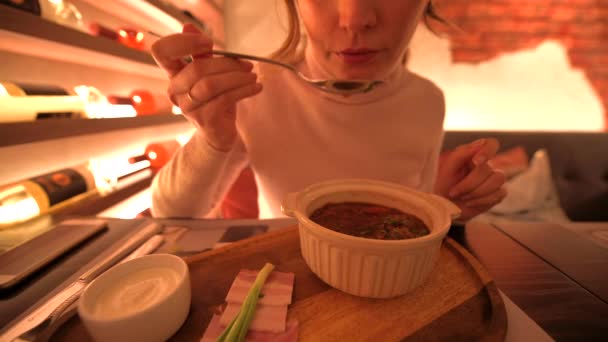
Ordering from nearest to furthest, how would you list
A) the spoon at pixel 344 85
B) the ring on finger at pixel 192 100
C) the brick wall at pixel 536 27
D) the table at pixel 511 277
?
the table at pixel 511 277
the ring on finger at pixel 192 100
the spoon at pixel 344 85
the brick wall at pixel 536 27

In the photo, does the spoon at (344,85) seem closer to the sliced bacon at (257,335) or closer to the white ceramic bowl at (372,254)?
the white ceramic bowl at (372,254)

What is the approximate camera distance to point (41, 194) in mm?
640

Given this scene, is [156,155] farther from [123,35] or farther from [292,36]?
[292,36]

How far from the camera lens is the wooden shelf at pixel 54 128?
0.54m

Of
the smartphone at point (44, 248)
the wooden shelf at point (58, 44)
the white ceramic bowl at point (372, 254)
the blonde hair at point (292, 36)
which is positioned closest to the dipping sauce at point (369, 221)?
the white ceramic bowl at point (372, 254)

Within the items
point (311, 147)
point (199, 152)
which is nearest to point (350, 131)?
point (311, 147)

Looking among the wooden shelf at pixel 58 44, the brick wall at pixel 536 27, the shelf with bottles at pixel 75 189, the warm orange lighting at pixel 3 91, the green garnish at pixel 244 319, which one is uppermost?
the brick wall at pixel 536 27

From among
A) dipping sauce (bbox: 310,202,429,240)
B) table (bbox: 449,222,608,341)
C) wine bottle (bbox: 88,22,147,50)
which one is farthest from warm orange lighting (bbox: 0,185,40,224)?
table (bbox: 449,222,608,341)

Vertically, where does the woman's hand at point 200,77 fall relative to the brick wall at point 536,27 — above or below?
below

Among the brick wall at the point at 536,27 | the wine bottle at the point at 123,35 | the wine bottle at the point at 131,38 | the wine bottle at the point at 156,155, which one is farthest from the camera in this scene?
the brick wall at the point at 536,27

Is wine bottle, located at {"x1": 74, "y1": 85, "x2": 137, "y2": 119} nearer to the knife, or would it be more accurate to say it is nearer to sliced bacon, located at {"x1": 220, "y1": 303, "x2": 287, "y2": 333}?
the knife

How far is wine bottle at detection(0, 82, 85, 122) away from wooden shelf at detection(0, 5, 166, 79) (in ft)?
0.35

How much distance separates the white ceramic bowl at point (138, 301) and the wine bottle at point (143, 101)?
78cm

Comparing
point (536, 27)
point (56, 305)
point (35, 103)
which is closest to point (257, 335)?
point (56, 305)
